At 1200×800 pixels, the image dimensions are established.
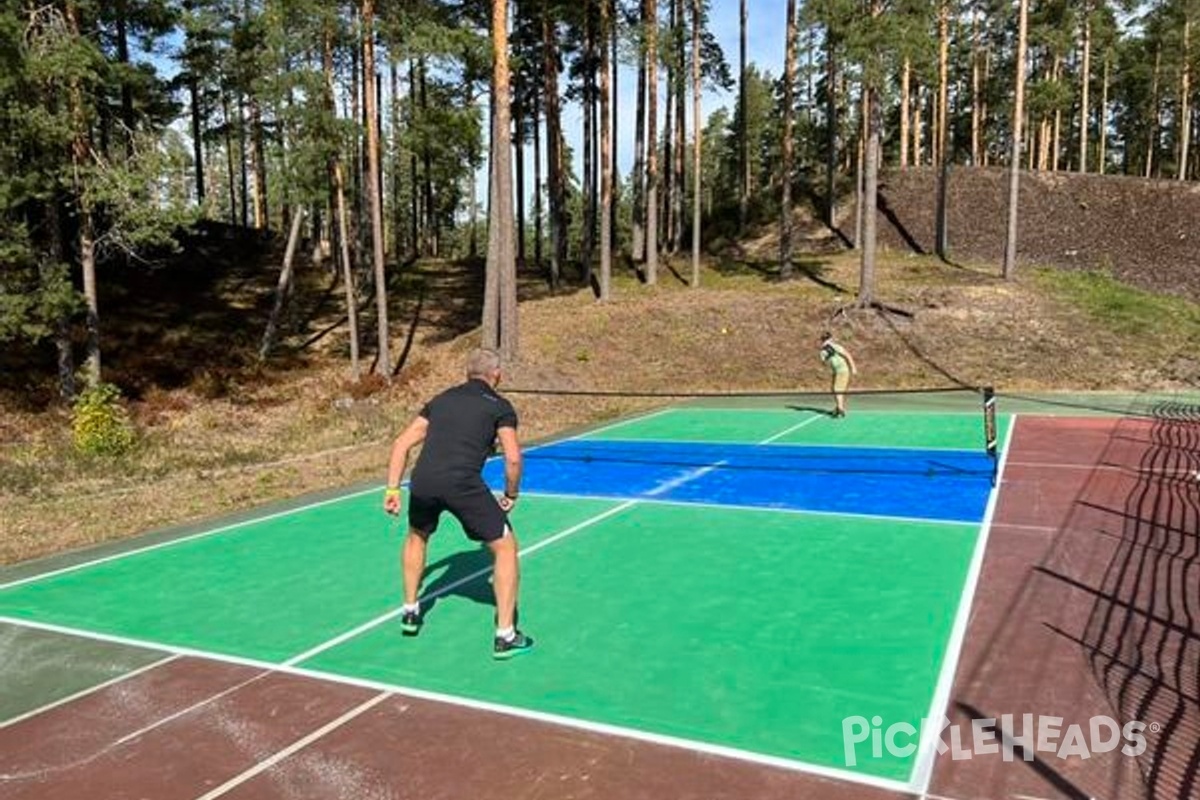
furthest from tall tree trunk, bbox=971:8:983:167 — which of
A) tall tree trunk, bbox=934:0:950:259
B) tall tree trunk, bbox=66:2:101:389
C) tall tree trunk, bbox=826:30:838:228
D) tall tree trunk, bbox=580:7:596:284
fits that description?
tall tree trunk, bbox=66:2:101:389

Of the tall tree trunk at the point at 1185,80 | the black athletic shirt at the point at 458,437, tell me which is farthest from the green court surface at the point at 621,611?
the tall tree trunk at the point at 1185,80

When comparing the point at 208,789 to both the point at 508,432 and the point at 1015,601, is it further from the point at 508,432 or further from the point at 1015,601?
the point at 1015,601

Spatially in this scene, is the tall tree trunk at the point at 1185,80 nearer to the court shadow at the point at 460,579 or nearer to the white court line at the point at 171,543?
the white court line at the point at 171,543

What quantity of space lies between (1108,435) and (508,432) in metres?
12.8

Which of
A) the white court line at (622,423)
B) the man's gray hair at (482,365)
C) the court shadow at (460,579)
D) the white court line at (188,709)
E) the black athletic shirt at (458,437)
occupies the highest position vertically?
the man's gray hair at (482,365)

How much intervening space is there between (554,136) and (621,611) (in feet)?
91.0

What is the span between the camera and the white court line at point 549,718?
3985mm

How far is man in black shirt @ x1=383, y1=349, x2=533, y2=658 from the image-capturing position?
5352mm

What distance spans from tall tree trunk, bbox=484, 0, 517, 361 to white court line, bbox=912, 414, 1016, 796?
571 inches

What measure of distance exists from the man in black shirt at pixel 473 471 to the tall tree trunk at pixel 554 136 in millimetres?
24509

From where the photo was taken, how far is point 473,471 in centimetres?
536

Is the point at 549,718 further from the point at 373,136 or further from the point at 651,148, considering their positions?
the point at 651,148

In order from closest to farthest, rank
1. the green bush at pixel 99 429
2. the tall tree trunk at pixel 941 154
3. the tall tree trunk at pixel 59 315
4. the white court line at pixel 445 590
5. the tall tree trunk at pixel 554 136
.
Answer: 1. the white court line at pixel 445 590
2. the green bush at pixel 99 429
3. the tall tree trunk at pixel 59 315
4. the tall tree trunk at pixel 554 136
5. the tall tree trunk at pixel 941 154

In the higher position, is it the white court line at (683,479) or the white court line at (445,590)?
the white court line at (445,590)
